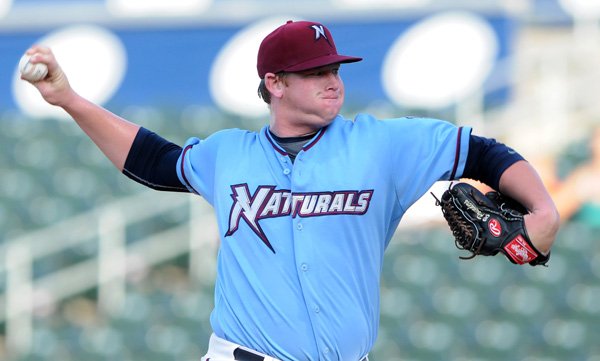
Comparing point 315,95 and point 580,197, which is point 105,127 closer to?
point 315,95

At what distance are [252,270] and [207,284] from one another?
5.21 metres

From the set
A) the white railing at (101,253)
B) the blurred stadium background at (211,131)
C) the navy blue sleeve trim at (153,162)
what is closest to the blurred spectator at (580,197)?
the blurred stadium background at (211,131)

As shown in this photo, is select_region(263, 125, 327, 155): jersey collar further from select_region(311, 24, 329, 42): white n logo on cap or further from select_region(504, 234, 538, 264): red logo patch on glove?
select_region(504, 234, 538, 264): red logo patch on glove

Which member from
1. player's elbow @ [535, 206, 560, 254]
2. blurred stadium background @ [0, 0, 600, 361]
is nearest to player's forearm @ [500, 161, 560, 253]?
player's elbow @ [535, 206, 560, 254]

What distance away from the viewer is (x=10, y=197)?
9172mm

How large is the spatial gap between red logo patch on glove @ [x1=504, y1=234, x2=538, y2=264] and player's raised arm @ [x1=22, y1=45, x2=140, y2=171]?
1165 millimetres

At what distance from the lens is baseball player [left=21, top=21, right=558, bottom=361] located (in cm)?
298

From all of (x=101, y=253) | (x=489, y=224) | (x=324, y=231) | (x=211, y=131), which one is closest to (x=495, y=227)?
(x=489, y=224)

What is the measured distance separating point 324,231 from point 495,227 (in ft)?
1.46

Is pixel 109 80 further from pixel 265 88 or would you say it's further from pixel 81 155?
pixel 265 88

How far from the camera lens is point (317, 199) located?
3.00 metres

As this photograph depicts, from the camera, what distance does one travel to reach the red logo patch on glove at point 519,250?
9.39 feet

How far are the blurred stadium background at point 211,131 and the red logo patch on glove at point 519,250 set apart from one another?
15.6ft

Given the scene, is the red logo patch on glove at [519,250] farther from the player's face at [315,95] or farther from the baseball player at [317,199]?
the player's face at [315,95]
